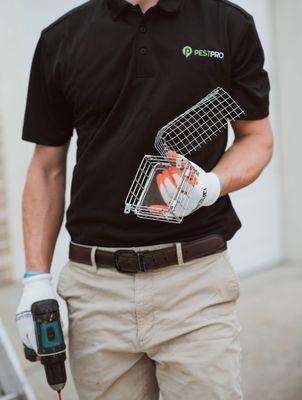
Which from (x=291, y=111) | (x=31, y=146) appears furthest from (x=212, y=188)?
(x=291, y=111)

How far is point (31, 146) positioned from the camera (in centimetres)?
391

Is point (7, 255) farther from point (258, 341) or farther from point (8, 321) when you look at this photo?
point (258, 341)

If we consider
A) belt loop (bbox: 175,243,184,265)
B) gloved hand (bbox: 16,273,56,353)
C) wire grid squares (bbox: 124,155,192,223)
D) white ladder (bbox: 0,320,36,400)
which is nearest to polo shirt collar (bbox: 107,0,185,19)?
wire grid squares (bbox: 124,155,192,223)

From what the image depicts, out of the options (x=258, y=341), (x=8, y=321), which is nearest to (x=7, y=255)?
(x=8, y=321)

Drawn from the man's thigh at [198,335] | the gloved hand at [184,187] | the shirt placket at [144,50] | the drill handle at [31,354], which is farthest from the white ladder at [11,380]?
the shirt placket at [144,50]

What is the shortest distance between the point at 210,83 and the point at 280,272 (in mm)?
3979

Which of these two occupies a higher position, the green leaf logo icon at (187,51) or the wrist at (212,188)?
the green leaf logo icon at (187,51)

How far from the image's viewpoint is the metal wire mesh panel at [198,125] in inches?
59.3

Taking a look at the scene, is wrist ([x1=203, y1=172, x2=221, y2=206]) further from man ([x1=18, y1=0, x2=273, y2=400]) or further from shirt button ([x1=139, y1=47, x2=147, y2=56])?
shirt button ([x1=139, y1=47, x2=147, y2=56])

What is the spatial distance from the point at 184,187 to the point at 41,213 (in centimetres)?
55

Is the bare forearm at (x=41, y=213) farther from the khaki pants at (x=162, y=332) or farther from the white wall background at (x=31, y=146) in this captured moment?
the white wall background at (x=31, y=146)

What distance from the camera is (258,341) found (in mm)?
3768

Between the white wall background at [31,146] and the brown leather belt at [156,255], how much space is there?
2.18 m

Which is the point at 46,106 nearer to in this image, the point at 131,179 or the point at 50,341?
the point at 131,179
